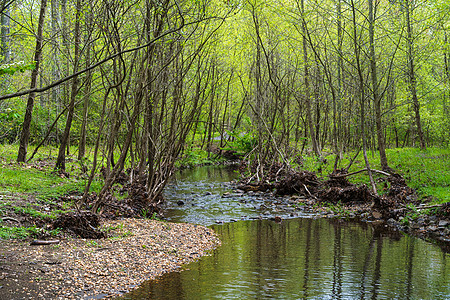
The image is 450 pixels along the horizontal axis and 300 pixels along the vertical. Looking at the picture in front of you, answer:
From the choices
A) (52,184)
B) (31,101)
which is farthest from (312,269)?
(31,101)

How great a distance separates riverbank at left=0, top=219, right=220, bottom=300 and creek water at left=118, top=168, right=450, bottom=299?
34cm

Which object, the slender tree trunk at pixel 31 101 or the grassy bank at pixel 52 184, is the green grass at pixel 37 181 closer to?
the grassy bank at pixel 52 184

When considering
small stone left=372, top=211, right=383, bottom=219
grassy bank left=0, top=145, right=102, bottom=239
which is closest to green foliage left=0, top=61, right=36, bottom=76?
grassy bank left=0, top=145, right=102, bottom=239

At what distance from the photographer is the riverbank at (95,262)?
4289 mm

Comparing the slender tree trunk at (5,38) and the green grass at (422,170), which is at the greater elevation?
the slender tree trunk at (5,38)

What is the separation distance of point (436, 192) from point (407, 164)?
12.7 feet

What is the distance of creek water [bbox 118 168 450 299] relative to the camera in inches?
188

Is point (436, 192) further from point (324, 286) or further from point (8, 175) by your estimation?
point (8, 175)

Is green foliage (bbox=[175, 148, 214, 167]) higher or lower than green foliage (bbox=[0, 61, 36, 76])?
lower

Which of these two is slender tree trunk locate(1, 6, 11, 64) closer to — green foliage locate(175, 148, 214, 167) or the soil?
the soil

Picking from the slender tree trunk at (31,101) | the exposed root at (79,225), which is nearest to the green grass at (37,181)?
the slender tree trunk at (31,101)

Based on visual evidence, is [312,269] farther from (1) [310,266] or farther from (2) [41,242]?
(2) [41,242]

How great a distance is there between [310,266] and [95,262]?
334 centimetres

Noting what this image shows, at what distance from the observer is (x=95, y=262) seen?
5.20 m
